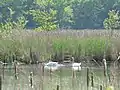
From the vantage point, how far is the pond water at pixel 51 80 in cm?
782

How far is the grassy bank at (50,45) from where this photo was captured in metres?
15.6

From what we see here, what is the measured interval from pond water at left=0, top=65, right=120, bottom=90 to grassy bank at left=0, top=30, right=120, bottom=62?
1.64 meters

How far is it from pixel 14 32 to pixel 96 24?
174ft

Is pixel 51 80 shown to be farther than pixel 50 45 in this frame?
No

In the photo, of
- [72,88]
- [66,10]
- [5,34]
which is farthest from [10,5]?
[72,88]

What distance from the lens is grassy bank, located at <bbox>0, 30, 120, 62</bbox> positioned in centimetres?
1556

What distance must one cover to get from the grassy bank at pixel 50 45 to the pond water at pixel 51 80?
5.39 feet

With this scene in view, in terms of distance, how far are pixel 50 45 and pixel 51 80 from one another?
7178mm

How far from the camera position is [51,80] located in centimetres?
921

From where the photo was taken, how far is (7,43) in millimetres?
15961

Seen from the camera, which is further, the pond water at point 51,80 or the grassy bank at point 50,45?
the grassy bank at point 50,45

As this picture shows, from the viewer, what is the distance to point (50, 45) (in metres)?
16.4

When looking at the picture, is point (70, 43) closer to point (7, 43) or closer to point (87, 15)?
point (7, 43)

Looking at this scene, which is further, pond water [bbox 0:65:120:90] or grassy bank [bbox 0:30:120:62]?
grassy bank [bbox 0:30:120:62]
